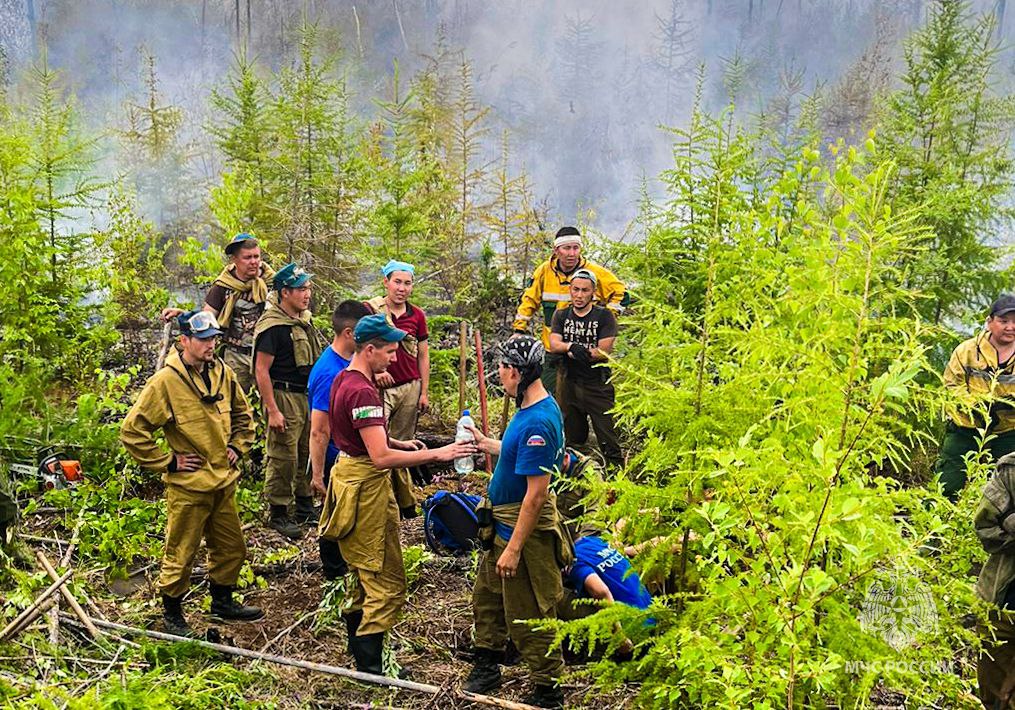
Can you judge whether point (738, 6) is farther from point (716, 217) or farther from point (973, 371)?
point (716, 217)

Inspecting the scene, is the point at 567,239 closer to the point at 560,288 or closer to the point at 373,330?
the point at 560,288

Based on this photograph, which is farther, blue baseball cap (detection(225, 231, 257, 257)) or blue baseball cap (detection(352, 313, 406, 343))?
blue baseball cap (detection(225, 231, 257, 257))

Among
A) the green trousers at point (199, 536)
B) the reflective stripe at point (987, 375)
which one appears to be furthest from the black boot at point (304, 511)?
the reflective stripe at point (987, 375)

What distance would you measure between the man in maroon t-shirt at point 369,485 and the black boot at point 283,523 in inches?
75.7

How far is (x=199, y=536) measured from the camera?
4785 millimetres

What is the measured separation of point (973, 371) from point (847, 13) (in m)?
18.9

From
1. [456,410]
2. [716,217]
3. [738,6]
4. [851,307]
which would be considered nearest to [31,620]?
[716,217]

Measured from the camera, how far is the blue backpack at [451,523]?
545 cm

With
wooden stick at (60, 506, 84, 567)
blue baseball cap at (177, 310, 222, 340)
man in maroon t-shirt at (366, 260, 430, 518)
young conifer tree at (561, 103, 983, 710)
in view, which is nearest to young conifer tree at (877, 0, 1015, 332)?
man in maroon t-shirt at (366, 260, 430, 518)

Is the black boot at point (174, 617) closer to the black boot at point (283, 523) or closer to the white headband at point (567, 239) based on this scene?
the black boot at point (283, 523)

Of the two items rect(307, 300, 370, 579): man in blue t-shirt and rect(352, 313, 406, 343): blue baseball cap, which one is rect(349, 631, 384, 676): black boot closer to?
rect(307, 300, 370, 579): man in blue t-shirt

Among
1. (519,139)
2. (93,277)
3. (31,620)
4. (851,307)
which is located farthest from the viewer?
(519,139)

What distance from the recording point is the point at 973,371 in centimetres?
562

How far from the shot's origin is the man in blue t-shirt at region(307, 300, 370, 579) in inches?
199
